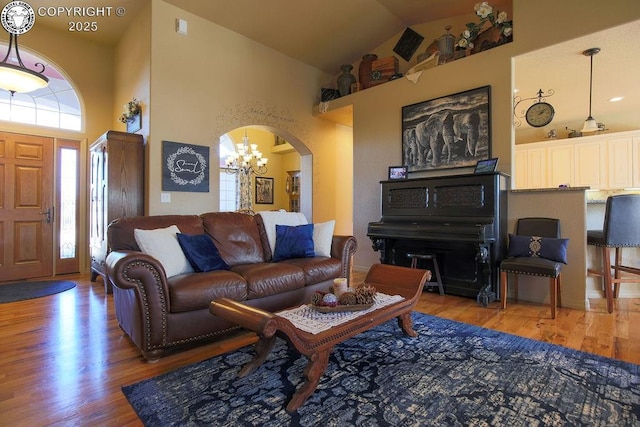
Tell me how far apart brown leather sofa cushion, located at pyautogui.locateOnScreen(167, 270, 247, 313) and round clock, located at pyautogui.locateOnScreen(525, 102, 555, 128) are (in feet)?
13.1

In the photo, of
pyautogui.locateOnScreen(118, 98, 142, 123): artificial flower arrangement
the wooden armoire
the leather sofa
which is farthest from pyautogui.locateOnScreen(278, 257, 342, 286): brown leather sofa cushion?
pyautogui.locateOnScreen(118, 98, 142, 123): artificial flower arrangement

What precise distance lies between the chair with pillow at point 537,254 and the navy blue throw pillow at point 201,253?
274 centimetres

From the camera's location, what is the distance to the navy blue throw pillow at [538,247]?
3111 millimetres

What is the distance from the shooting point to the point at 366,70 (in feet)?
17.5

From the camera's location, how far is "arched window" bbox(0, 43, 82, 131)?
449cm

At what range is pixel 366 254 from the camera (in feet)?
16.9

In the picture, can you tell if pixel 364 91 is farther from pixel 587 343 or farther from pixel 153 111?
pixel 587 343

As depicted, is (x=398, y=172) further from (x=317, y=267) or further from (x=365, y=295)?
(x=365, y=295)

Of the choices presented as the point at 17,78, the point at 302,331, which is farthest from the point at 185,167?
the point at 302,331

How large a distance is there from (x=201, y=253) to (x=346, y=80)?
13.9 ft

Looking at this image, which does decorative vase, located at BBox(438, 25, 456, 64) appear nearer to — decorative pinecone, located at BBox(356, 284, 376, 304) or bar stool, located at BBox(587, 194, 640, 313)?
bar stool, located at BBox(587, 194, 640, 313)

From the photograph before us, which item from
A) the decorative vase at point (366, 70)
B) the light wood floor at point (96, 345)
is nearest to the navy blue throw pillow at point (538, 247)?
the light wood floor at point (96, 345)

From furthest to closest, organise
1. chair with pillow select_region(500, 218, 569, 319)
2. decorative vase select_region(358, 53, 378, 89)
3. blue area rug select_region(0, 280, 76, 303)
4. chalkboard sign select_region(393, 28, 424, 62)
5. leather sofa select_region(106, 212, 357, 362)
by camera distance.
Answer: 1. decorative vase select_region(358, 53, 378, 89)
2. chalkboard sign select_region(393, 28, 424, 62)
3. blue area rug select_region(0, 280, 76, 303)
4. chair with pillow select_region(500, 218, 569, 319)
5. leather sofa select_region(106, 212, 357, 362)

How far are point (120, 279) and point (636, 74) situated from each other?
6356mm
